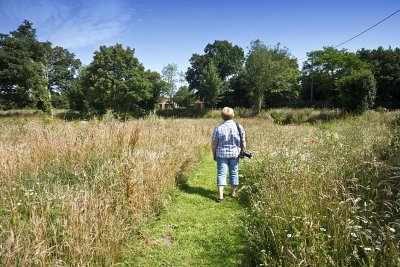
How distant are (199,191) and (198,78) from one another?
3839 cm

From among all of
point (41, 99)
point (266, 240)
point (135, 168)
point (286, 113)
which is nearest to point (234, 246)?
point (266, 240)

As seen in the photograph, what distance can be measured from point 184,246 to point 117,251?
96cm

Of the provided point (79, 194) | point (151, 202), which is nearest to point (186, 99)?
point (151, 202)

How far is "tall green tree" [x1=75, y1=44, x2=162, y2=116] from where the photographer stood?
108ft

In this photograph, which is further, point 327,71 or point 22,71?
point 327,71

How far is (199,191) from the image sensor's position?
5637mm

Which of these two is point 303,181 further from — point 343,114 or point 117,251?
point 343,114

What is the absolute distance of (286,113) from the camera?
2262 cm

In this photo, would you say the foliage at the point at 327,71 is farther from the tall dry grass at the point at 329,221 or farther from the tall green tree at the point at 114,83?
the tall dry grass at the point at 329,221

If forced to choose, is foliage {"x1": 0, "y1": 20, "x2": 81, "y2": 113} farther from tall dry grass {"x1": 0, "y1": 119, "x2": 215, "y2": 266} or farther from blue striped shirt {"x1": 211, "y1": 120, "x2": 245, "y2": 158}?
blue striped shirt {"x1": 211, "y1": 120, "x2": 245, "y2": 158}

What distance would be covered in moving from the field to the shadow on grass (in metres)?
0.22

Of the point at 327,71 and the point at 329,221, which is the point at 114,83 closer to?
the point at 329,221

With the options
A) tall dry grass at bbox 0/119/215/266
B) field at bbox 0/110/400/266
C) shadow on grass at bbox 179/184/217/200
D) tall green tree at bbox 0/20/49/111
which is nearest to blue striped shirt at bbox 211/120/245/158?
field at bbox 0/110/400/266

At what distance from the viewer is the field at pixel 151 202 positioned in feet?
7.59
